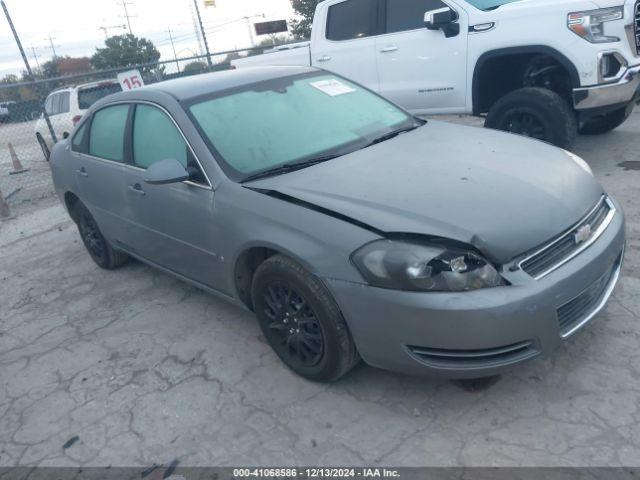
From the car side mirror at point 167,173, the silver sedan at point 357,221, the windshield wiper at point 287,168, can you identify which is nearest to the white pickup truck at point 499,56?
the silver sedan at point 357,221

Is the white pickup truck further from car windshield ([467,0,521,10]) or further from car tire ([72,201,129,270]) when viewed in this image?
car tire ([72,201,129,270])

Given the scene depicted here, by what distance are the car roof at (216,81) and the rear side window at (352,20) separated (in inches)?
111

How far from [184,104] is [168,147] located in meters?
0.30

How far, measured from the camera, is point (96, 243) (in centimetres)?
497

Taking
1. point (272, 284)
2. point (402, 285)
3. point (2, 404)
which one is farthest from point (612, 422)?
point (2, 404)

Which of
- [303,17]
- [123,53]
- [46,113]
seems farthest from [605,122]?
[123,53]

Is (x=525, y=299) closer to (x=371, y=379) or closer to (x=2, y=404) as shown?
(x=371, y=379)

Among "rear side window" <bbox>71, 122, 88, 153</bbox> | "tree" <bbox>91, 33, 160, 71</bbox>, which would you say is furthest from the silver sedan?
"tree" <bbox>91, 33, 160, 71</bbox>

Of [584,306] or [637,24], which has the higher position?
[637,24]

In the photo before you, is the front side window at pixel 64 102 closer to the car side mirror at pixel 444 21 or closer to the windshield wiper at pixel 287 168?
the car side mirror at pixel 444 21

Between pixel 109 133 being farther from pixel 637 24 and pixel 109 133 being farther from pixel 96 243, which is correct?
pixel 637 24

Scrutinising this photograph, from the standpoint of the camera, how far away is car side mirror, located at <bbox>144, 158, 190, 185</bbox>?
320 centimetres

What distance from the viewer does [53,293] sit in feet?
15.9

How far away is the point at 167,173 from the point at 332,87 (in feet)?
4.83
